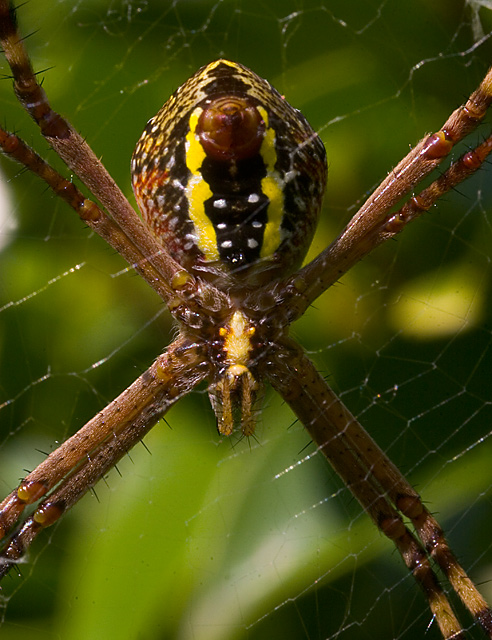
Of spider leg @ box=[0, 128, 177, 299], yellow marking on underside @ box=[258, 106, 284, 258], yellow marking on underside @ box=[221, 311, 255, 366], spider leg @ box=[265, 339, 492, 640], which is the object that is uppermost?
spider leg @ box=[0, 128, 177, 299]

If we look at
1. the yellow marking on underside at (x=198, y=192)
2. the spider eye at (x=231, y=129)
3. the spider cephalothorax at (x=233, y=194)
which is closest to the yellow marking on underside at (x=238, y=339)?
the spider cephalothorax at (x=233, y=194)

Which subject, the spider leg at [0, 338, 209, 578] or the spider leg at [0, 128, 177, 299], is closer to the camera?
the spider leg at [0, 128, 177, 299]

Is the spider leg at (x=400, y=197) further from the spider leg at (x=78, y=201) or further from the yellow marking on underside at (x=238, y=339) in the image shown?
the spider leg at (x=78, y=201)

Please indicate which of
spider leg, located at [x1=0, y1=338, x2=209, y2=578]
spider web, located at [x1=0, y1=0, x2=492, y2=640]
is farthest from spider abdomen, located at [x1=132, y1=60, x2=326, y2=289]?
spider web, located at [x1=0, y1=0, x2=492, y2=640]

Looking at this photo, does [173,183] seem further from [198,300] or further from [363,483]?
[363,483]

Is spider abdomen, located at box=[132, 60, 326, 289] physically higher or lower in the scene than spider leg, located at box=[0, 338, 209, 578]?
higher

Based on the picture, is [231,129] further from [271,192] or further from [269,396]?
[269,396]

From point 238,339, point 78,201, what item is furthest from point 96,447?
point 78,201

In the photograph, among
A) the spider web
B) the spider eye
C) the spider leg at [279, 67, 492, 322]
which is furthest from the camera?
the spider web

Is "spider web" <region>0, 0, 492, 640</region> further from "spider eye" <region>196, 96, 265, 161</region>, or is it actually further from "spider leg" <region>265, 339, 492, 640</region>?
"spider eye" <region>196, 96, 265, 161</region>
